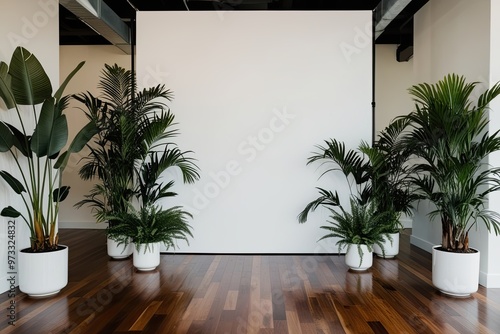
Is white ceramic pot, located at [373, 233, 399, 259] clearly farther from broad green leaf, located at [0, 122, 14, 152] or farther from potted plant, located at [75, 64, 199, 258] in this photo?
broad green leaf, located at [0, 122, 14, 152]

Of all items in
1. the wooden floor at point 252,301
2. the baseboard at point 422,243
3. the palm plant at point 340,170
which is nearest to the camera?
the wooden floor at point 252,301

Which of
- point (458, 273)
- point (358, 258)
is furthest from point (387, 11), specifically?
point (458, 273)

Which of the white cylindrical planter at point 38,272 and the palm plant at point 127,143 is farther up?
the palm plant at point 127,143

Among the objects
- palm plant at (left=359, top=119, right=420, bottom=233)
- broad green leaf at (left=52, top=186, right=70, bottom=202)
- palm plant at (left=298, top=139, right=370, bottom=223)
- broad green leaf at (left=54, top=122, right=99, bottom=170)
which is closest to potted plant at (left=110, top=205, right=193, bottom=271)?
broad green leaf at (left=52, top=186, right=70, bottom=202)

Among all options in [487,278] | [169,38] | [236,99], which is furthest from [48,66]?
[487,278]

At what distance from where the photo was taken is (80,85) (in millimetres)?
6055

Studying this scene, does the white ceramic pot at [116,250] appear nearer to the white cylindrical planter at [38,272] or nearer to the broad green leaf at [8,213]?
the white cylindrical planter at [38,272]

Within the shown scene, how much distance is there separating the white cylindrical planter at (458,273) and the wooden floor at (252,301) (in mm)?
87

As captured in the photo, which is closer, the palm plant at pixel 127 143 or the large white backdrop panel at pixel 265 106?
the palm plant at pixel 127 143

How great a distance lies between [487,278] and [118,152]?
3.84 metres

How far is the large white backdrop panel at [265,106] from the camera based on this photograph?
4422 mm

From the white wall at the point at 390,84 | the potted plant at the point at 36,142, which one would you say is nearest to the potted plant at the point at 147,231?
the potted plant at the point at 36,142

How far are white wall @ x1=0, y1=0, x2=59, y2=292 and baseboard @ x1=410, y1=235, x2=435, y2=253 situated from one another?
4471 millimetres

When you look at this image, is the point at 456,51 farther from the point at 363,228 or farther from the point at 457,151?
the point at 363,228
